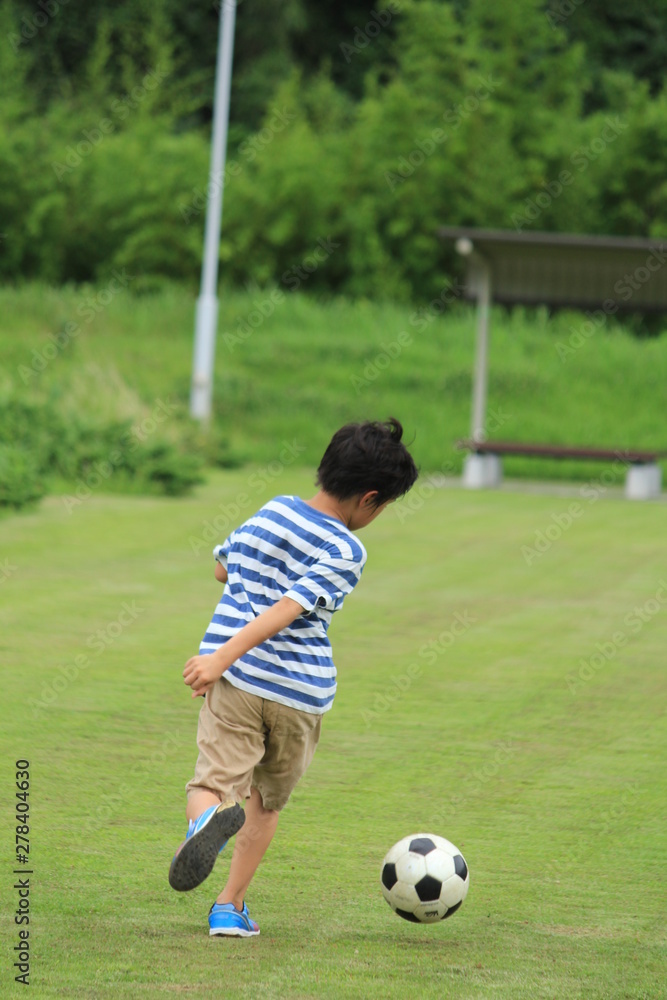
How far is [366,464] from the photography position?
3436mm

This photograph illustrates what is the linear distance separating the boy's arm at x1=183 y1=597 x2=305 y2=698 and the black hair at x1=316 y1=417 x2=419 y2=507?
0.36 m

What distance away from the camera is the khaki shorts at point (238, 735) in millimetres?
3420

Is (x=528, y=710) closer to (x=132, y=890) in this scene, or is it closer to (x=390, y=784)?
(x=390, y=784)

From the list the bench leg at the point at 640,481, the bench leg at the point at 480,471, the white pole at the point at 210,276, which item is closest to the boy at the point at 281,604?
the bench leg at the point at 640,481

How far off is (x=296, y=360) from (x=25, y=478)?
32.8ft

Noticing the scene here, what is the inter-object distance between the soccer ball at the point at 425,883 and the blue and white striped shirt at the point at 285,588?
0.56m

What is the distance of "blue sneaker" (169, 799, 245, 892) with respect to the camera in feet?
10.4

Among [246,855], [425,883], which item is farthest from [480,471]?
[246,855]

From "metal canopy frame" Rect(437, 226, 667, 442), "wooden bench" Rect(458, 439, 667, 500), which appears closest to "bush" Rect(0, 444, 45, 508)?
"wooden bench" Rect(458, 439, 667, 500)

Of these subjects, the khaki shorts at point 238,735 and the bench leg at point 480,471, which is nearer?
the khaki shorts at point 238,735

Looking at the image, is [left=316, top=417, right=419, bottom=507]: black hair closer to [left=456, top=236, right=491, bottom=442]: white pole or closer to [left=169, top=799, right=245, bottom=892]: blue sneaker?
[left=169, top=799, right=245, bottom=892]: blue sneaker

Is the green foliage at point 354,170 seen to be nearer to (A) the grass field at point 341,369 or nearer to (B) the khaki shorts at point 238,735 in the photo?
(A) the grass field at point 341,369

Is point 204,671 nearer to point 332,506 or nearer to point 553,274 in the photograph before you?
point 332,506

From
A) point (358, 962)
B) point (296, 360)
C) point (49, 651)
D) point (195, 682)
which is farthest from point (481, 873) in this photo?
point (296, 360)
